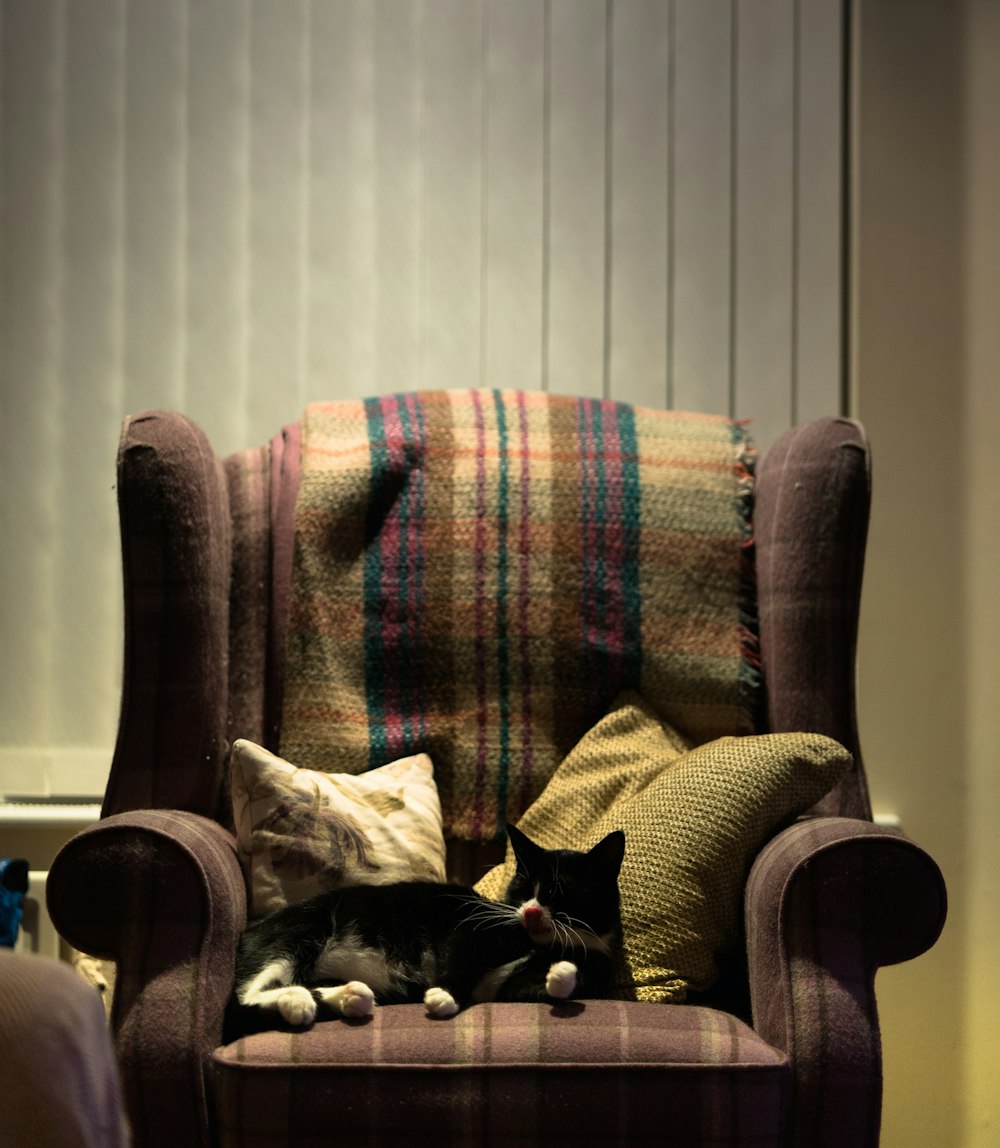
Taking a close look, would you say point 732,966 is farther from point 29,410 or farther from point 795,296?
point 29,410

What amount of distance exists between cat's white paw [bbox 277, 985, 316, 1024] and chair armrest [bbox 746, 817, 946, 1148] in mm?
468

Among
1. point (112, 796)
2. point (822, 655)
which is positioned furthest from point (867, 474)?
point (112, 796)

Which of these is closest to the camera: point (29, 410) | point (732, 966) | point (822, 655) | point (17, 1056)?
point (17, 1056)

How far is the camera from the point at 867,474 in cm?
173

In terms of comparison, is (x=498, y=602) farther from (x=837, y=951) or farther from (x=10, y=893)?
(x=10, y=893)

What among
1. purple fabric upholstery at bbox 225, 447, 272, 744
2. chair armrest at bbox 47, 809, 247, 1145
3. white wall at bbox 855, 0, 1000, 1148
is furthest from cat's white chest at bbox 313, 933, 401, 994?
white wall at bbox 855, 0, 1000, 1148

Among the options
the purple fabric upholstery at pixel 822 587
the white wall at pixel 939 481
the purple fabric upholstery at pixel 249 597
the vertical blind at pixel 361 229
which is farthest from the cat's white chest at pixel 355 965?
the white wall at pixel 939 481

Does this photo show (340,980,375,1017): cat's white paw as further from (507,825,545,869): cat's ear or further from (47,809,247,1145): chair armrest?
(507,825,545,869): cat's ear

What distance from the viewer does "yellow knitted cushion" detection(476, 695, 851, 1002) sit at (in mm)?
1394

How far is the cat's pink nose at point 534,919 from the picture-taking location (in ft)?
4.33

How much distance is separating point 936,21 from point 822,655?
4.09 feet

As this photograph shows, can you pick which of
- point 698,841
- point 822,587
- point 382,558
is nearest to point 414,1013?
point 698,841

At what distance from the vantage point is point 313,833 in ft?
4.88

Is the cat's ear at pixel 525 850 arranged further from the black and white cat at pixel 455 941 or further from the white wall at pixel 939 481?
the white wall at pixel 939 481
